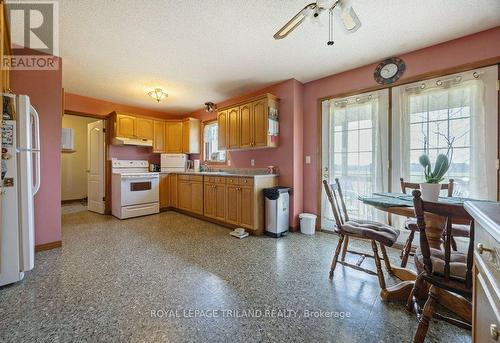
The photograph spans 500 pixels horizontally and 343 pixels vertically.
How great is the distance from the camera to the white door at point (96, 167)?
15.4 feet

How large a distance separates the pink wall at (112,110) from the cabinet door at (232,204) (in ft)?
9.10

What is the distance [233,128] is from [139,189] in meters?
2.33

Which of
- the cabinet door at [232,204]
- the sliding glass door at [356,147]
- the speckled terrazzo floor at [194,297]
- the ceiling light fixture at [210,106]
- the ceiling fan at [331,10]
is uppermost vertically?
the ceiling light fixture at [210,106]

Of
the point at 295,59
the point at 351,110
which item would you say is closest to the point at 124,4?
the point at 295,59

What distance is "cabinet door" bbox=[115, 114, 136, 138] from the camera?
4426 mm

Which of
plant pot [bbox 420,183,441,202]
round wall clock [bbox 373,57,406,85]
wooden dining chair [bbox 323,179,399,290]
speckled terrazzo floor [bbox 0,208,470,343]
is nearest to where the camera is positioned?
speckled terrazzo floor [bbox 0,208,470,343]

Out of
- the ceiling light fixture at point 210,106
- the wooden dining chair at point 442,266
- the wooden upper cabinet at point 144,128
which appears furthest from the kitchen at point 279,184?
the wooden upper cabinet at point 144,128

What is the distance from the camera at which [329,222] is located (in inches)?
132

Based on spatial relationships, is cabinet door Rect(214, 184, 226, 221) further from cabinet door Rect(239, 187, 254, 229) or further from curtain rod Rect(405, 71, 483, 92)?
curtain rod Rect(405, 71, 483, 92)

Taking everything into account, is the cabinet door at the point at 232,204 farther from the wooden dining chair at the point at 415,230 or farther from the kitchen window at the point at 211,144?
the wooden dining chair at the point at 415,230

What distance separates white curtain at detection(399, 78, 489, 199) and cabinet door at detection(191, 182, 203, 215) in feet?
10.8

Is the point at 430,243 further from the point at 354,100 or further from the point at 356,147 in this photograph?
the point at 354,100

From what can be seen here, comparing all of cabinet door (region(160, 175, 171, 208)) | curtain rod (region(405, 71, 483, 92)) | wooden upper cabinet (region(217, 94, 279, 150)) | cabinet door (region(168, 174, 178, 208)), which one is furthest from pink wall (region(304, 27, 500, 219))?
cabinet door (region(160, 175, 171, 208))

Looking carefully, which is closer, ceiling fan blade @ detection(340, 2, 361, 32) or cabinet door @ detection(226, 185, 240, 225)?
ceiling fan blade @ detection(340, 2, 361, 32)
